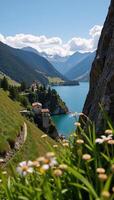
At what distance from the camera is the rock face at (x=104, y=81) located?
27.5 ft

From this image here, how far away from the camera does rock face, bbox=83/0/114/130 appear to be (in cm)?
838

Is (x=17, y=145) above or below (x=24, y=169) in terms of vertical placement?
below

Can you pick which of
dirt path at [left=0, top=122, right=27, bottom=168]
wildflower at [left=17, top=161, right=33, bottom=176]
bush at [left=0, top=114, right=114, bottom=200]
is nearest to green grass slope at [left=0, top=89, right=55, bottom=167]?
dirt path at [left=0, top=122, right=27, bottom=168]

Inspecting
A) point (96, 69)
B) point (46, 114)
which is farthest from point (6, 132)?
point (46, 114)

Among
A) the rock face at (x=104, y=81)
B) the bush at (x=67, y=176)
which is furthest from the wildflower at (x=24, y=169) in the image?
the rock face at (x=104, y=81)

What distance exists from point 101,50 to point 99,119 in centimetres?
467

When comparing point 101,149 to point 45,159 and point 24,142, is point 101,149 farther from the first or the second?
point 24,142

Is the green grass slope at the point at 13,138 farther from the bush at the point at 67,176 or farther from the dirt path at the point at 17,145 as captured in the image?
the bush at the point at 67,176

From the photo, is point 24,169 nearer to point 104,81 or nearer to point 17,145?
point 104,81

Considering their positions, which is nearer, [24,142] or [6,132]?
[6,132]

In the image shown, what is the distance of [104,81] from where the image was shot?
31.3 feet

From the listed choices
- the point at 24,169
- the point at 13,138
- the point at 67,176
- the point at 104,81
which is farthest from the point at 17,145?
the point at 24,169

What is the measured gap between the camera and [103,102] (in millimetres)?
8414

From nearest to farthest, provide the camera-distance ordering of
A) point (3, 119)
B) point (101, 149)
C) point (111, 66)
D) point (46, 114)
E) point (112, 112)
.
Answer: point (101, 149) < point (112, 112) < point (111, 66) < point (3, 119) < point (46, 114)
